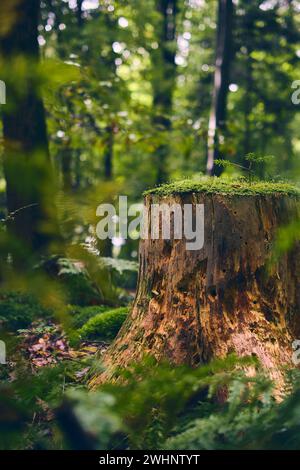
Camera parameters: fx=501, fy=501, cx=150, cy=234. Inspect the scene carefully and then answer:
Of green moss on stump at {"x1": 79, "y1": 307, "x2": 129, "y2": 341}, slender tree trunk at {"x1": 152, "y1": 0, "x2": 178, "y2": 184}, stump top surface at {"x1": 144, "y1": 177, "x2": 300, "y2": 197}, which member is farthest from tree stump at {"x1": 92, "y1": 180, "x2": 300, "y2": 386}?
slender tree trunk at {"x1": 152, "y1": 0, "x2": 178, "y2": 184}

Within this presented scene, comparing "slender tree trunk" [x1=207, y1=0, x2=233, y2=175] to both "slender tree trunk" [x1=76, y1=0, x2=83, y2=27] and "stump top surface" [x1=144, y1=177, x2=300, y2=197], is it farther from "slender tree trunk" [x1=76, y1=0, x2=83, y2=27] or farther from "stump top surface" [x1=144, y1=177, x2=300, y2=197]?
"stump top surface" [x1=144, y1=177, x2=300, y2=197]

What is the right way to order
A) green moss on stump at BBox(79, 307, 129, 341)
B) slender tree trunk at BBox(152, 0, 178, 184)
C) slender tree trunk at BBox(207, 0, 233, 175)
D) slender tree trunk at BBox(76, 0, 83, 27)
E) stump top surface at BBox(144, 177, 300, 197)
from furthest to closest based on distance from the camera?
slender tree trunk at BBox(152, 0, 178, 184) < slender tree trunk at BBox(207, 0, 233, 175) < slender tree trunk at BBox(76, 0, 83, 27) < green moss on stump at BBox(79, 307, 129, 341) < stump top surface at BBox(144, 177, 300, 197)

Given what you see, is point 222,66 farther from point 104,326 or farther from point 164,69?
point 104,326

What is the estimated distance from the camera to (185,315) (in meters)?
3.62

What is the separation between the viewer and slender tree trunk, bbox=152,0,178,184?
14.2 meters

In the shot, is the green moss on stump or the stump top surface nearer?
the stump top surface

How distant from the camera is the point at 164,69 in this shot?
1446 cm

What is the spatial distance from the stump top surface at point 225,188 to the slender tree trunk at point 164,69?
9.37 meters

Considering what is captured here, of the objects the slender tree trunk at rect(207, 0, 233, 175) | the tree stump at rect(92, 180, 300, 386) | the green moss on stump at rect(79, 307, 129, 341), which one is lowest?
the green moss on stump at rect(79, 307, 129, 341)

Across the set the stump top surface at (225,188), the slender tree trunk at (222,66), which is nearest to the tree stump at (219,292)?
the stump top surface at (225,188)

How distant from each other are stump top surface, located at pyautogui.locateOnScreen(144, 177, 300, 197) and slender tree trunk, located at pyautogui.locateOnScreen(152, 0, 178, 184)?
369 inches
